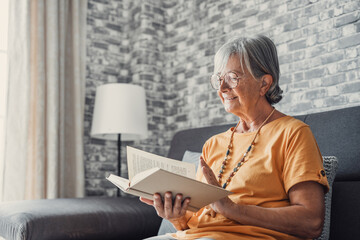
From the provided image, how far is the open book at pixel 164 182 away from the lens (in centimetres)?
120

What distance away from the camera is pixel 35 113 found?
10.2ft

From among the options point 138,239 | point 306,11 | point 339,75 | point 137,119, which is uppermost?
point 306,11

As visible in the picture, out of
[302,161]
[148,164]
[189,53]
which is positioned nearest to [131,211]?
[148,164]

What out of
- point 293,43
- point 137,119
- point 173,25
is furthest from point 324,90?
point 173,25

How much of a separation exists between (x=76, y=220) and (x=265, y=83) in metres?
1.10

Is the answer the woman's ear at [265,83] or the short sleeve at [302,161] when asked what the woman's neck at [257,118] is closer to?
the woman's ear at [265,83]

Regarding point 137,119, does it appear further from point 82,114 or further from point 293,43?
point 293,43

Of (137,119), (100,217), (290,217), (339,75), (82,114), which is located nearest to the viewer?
(290,217)

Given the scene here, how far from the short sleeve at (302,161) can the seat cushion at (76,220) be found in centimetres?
106

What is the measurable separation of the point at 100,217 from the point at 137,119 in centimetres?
109

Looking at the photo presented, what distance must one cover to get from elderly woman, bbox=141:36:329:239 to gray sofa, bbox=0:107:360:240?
411 millimetres

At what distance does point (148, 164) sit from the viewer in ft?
4.52

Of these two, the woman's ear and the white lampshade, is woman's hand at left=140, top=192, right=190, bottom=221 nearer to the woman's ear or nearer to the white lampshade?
the woman's ear

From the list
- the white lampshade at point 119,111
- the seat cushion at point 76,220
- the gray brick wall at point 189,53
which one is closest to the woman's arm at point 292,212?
the seat cushion at point 76,220
